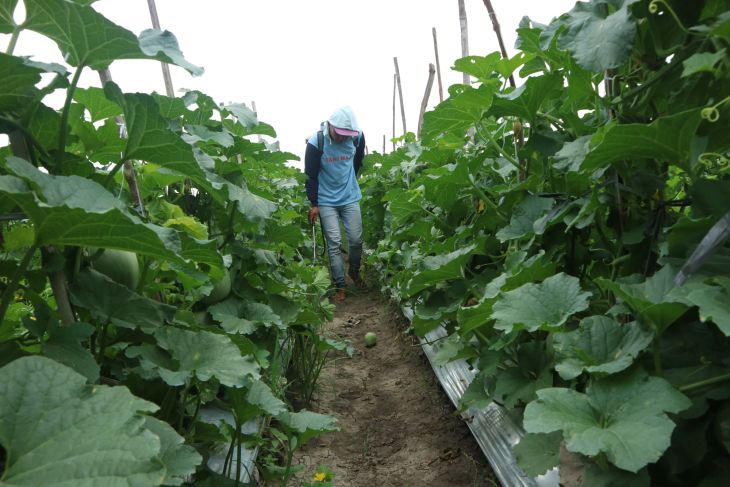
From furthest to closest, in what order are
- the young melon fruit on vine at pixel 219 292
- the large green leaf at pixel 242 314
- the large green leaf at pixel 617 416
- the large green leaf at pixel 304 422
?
the young melon fruit on vine at pixel 219 292 < the large green leaf at pixel 242 314 < the large green leaf at pixel 304 422 < the large green leaf at pixel 617 416

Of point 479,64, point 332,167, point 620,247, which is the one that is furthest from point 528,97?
point 332,167

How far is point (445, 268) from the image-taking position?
204 centimetres

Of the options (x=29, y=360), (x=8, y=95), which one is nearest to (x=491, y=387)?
(x=29, y=360)

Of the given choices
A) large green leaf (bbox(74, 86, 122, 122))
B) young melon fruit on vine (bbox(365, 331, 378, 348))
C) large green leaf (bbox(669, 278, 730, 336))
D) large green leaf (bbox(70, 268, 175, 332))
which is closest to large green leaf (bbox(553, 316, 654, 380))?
large green leaf (bbox(669, 278, 730, 336))

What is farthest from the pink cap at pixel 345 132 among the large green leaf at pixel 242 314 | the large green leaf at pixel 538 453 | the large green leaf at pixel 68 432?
the large green leaf at pixel 68 432

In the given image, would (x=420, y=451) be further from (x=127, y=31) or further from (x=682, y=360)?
(x=127, y=31)

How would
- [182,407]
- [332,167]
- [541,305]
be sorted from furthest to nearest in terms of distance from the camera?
[332,167], [182,407], [541,305]

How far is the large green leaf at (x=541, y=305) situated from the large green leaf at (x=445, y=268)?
1.98 ft

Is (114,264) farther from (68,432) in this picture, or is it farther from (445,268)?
(445,268)

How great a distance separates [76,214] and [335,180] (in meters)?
5.15

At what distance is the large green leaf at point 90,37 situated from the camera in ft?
3.32

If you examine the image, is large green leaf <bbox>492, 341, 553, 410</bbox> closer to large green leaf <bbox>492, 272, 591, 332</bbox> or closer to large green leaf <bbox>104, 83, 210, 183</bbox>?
large green leaf <bbox>492, 272, 591, 332</bbox>

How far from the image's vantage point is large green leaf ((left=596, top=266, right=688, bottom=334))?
102 cm

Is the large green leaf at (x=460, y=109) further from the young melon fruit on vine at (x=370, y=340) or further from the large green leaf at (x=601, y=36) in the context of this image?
the young melon fruit on vine at (x=370, y=340)
